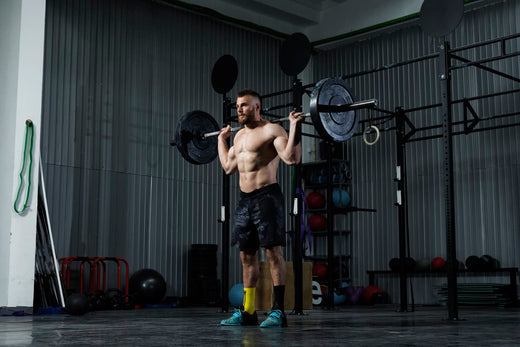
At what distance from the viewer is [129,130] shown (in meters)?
8.79

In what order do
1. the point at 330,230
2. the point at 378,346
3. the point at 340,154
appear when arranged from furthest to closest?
1. the point at 340,154
2. the point at 330,230
3. the point at 378,346

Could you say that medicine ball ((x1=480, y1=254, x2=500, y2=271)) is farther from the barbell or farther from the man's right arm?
the man's right arm

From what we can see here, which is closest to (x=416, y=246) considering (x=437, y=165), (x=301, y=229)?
(x=437, y=165)

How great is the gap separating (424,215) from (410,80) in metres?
2.11

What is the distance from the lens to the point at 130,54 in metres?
8.87

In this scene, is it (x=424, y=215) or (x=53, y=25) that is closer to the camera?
(x=53, y=25)

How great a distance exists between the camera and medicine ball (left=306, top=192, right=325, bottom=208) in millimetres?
10203

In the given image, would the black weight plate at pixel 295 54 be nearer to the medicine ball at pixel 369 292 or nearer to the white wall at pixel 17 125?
the white wall at pixel 17 125

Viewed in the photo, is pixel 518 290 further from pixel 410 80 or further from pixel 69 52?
pixel 69 52

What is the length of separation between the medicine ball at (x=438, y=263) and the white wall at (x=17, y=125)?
546cm

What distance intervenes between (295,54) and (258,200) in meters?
2.25

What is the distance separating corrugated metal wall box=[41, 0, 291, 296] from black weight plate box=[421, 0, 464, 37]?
4.87m

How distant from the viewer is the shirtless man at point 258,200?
3.88 meters

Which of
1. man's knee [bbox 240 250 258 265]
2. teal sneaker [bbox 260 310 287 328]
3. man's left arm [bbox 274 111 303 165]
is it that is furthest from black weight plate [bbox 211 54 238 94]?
teal sneaker [bbox 260 310 287 328]
